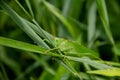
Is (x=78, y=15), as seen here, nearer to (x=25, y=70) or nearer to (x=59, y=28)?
(x=59, y=28)

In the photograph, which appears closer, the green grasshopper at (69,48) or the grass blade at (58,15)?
the green grasshopper at (69,48)

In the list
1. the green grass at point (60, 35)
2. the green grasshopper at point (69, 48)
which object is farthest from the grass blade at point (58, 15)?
the green grasshopper at point (69, 48)

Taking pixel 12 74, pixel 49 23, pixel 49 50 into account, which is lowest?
pixel 12 74

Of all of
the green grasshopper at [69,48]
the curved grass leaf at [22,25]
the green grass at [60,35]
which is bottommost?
the green grass at [60,35]

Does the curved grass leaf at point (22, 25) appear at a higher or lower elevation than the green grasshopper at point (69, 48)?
higher

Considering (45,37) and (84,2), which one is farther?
(84,2)

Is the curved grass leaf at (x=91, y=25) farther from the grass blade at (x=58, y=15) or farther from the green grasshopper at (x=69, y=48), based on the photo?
the green grasshopper at (x=69, y=48)

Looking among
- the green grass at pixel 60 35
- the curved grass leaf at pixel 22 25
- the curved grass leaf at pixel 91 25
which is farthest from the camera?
the curved grass leaf at pixel 91 25

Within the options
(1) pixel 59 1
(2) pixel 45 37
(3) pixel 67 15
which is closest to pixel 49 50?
(2) pixel 45 37

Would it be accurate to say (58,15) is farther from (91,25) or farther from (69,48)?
(69,48)

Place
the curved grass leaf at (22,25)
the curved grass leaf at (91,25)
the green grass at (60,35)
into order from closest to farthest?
1. the curved grass leaf at (22,25)
2. the green grass at (60,35)
3. the curved grass leaf at (91,25)

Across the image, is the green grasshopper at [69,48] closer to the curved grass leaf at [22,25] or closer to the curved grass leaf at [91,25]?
the curved grass leaf at [22,25]
